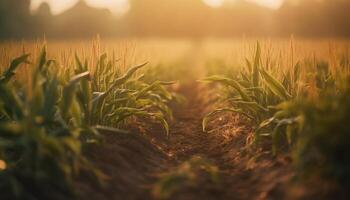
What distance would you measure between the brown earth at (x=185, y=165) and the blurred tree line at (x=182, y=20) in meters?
36.4

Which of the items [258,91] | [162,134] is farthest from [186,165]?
[162,134]

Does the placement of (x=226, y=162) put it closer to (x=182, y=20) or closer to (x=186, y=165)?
(x=186, y=165)

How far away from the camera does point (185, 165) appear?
3891 mm

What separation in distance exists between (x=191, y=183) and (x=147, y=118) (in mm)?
3168

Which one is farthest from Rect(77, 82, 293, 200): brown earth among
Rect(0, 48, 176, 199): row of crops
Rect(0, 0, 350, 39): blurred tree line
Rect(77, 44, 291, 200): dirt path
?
Rect(0, 0, 350, 39): blurred tree line

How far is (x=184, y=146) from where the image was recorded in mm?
5555

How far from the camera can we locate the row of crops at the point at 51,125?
332cm

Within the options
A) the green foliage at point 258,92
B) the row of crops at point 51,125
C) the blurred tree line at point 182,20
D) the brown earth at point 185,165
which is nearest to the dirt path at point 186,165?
the brown earth at point 185,165

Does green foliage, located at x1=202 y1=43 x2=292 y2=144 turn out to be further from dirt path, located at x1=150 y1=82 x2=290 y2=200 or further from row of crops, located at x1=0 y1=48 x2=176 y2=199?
row of crops, located at x1=0 y1=48 x2=176 y2=199

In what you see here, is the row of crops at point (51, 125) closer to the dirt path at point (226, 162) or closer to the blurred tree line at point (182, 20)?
the dirt path at point (226, 162)

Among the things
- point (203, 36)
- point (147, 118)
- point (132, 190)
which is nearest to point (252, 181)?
point (132, 190)

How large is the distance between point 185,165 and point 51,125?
1.14m

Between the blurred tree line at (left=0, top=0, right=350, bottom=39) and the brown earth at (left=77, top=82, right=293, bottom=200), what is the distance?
36.4 metres

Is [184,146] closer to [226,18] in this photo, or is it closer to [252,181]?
[252,181]
